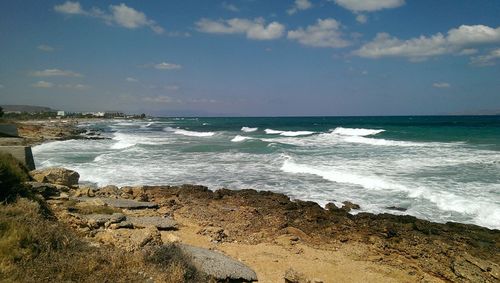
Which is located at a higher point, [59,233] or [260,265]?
[59,233]

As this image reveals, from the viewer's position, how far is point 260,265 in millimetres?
7402

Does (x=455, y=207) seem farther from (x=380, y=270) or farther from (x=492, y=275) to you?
(x=380, y=270)

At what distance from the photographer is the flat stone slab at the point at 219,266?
6.15m

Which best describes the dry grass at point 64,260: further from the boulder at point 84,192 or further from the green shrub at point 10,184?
the boulder at point 84,192

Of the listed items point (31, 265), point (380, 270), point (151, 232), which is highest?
point (31, 265)

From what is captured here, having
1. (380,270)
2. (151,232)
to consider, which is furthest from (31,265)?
(380,270)

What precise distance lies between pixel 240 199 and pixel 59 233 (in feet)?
26.1

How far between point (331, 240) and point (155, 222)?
468 cm

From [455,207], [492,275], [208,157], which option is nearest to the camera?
[492,275]

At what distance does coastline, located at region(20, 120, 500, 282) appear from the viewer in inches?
292

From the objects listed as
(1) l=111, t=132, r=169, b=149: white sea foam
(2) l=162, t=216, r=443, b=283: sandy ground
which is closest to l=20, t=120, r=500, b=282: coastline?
(2) l=162, t=216, r=443, b=283: sandy ground

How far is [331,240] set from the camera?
915 cm

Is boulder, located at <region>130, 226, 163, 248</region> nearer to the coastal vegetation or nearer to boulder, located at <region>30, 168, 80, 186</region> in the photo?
the coastal vegetation

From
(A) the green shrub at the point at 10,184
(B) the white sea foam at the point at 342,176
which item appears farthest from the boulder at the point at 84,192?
(B) the white sea foam at the point at 342,176
